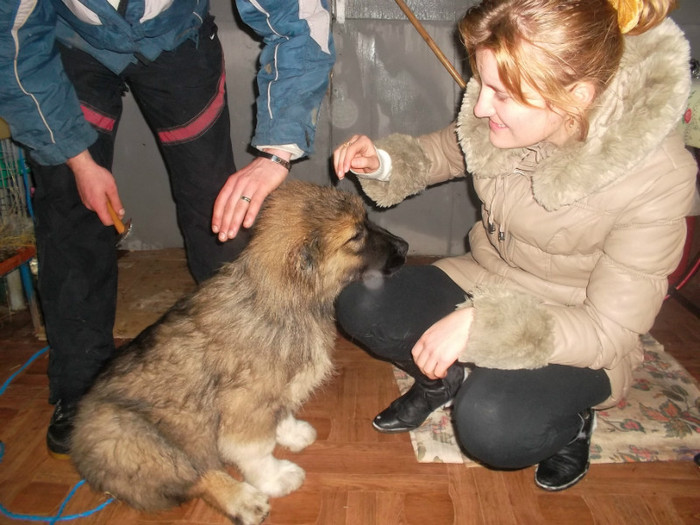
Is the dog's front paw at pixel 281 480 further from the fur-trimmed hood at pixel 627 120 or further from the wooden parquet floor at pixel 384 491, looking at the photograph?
the fur-trimmed hood at pixel 627 120

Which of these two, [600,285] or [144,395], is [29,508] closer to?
[144,395]

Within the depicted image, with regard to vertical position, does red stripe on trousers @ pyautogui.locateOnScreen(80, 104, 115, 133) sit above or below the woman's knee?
above

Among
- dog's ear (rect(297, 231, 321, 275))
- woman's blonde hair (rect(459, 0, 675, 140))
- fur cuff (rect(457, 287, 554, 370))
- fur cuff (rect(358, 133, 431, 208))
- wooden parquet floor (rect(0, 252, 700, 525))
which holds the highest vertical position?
woman's blonde hair (rect(459, 0, 675, 140))

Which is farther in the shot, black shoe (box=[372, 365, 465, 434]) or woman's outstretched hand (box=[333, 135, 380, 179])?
black shoe (box=[372, 365, 465, 434])

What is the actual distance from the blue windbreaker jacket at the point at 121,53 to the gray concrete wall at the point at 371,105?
5.86ft

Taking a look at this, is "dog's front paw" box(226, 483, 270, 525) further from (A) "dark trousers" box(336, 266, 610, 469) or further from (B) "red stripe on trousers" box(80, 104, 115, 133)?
(B) "red stripe on trousers" box(80, 104, 115, 133)

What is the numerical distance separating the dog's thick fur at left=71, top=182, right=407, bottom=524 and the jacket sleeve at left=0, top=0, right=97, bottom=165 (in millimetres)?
784

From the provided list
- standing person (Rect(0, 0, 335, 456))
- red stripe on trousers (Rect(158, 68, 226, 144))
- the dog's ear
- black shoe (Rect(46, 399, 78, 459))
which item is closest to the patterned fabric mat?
the dog's ear

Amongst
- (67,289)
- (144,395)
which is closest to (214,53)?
(67,289)

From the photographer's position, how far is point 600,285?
155cm

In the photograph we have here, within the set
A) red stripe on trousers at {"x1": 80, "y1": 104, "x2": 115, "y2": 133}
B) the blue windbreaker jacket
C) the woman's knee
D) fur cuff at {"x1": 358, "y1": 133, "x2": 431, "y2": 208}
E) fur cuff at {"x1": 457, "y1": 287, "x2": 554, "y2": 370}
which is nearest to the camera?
fur cuff at {"x1": 457, "y1": 287, "x2": 554, "y2": 370}

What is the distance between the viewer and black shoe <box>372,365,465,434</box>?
2254 millimetres

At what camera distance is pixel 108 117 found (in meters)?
2.04

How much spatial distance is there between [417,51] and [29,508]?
12.2 ft
